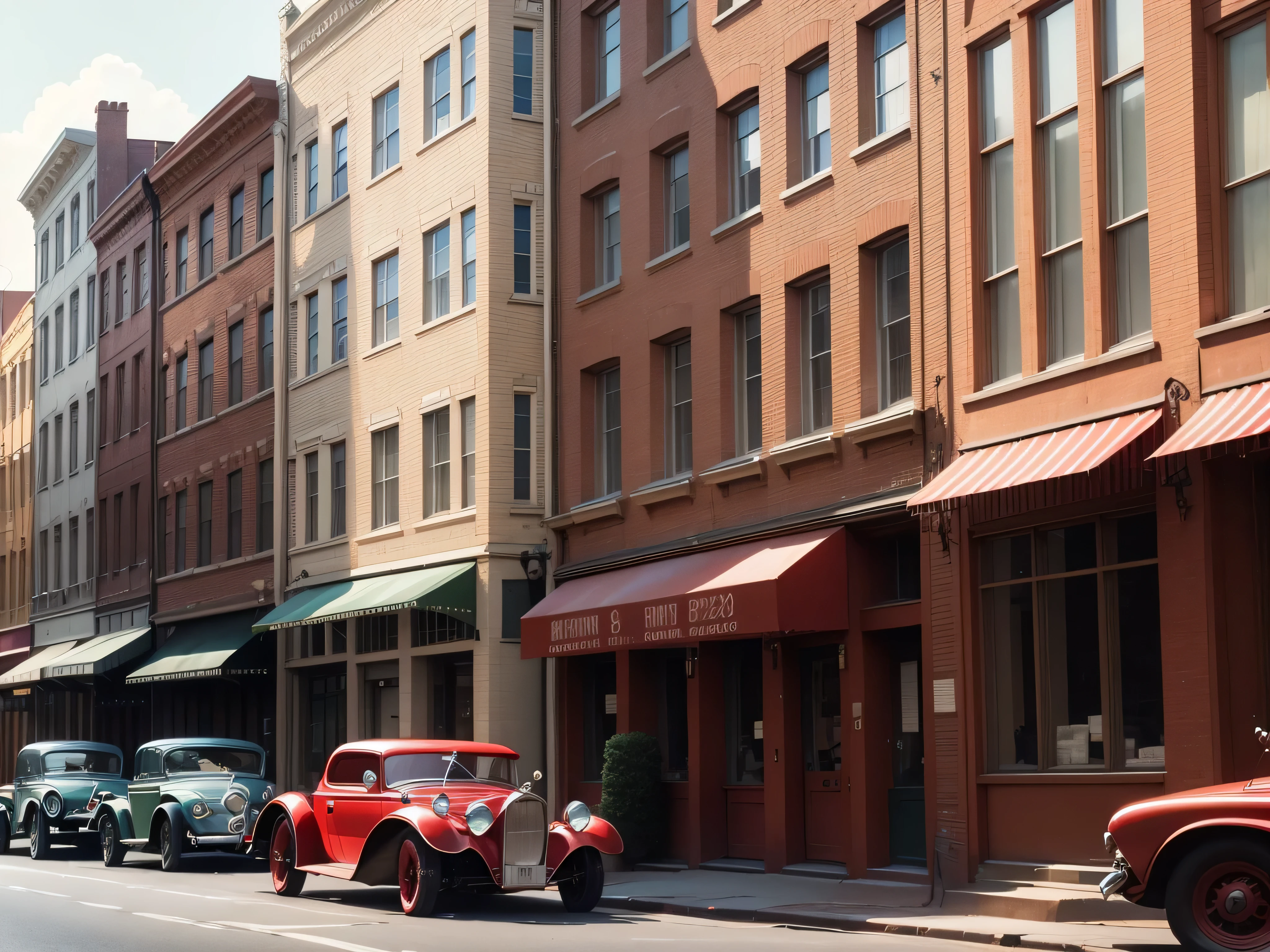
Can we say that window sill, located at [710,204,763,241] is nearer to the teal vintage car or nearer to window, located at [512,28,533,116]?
window, located at [512,28,533,116]

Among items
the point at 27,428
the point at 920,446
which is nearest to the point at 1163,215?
the point at 920,446

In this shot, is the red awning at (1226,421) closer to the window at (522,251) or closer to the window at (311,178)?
the window at (522,251)

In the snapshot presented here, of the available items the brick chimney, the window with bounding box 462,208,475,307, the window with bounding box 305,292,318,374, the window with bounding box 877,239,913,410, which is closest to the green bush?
the window with bounding box 877,239,913,410

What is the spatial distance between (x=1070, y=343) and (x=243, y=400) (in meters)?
24.5

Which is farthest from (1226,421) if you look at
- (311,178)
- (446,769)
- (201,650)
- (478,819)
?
(201,650)

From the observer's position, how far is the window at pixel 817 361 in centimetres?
2100

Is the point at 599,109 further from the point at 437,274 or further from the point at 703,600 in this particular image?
the point at 703,600

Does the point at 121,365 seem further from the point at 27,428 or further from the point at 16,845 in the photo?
the point at 16,845

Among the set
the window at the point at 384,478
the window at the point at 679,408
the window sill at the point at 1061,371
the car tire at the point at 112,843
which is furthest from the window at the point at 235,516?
the window sill at the point at 1061,371

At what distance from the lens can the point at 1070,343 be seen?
55.4ft

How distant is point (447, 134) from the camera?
95.4 ft

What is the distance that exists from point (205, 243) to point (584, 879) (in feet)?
91.9

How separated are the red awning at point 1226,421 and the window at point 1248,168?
3.00 ft

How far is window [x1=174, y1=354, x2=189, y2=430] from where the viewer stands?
1652 inches
